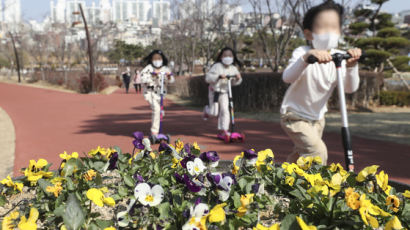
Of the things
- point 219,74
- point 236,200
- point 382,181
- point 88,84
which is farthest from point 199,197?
point 88,84

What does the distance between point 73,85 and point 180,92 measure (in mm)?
10524

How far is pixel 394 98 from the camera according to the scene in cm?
1347

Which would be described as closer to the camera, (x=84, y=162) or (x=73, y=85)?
(x=84, y=162)

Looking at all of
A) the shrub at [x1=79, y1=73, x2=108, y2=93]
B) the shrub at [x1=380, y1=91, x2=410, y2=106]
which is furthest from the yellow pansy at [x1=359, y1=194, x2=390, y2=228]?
the shrub at [x1=79, y1=73, x2=108, y2=93]

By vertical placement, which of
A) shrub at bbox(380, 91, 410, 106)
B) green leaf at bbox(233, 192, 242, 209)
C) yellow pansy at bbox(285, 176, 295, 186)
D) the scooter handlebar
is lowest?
shrub at bbox(380, 91, 410, 106)

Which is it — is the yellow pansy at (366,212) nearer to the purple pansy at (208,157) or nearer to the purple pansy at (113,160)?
the purple pansy at (208,157)

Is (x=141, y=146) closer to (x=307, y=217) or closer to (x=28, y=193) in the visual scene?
(x=28, y=193)

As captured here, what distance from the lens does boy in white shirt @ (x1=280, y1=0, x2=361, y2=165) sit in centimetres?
291

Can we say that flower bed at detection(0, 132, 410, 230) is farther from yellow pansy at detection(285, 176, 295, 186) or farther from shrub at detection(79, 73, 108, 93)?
shrub at detection(79, 73, 108, 93)

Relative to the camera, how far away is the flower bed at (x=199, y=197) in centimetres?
123

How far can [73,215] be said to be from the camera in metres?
1.21

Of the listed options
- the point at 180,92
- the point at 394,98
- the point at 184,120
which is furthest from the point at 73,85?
the point at 394,98

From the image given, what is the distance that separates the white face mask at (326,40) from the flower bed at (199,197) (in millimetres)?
1214

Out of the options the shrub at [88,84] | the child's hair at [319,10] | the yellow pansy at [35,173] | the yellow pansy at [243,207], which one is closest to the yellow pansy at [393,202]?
the yellow pansy at [243,207]
